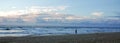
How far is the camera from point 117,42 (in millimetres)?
24672

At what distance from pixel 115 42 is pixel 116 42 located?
0.19m

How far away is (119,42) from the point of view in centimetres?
2445

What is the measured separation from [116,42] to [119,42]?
32cm

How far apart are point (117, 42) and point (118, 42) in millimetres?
106

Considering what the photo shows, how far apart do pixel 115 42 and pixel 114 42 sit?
108mm

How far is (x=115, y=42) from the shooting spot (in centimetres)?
2488

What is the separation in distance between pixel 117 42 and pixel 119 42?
0.25 meters

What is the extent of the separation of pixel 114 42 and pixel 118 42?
1.26ft

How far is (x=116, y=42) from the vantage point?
81.0 feet

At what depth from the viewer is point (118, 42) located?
24.6m

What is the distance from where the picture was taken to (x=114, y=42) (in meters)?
24.8

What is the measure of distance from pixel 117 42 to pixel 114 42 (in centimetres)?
28
